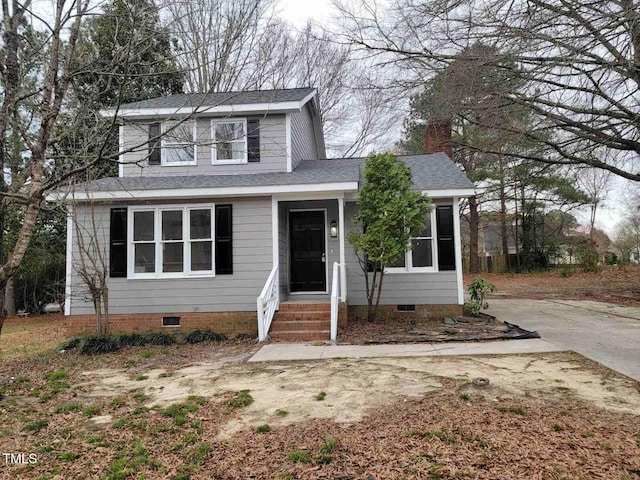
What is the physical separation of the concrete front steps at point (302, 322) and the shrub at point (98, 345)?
2.79 m

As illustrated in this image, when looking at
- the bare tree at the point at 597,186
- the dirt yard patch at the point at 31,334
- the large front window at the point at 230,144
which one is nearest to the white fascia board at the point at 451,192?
the large front window at the point at 230,144

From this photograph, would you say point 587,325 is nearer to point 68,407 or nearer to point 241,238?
point 241,238

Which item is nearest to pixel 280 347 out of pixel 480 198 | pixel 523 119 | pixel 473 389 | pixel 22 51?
pixel 473 389

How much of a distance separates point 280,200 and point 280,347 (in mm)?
3133

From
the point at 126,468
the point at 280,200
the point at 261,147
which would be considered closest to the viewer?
the point at 126,468

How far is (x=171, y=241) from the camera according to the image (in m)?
8.66

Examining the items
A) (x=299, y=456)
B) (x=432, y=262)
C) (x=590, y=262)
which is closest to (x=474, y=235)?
(x=590, y=262)

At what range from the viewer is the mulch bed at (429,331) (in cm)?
689

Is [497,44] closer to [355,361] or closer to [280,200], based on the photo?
[280,200]

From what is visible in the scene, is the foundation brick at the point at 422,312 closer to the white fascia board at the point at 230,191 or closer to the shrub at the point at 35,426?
the white fascia board at the point at 230,191

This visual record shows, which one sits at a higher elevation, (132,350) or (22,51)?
(22,51)

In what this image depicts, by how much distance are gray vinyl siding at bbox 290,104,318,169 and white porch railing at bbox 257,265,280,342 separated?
316 cm

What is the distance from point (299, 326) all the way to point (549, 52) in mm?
7104

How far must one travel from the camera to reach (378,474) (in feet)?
8.88
